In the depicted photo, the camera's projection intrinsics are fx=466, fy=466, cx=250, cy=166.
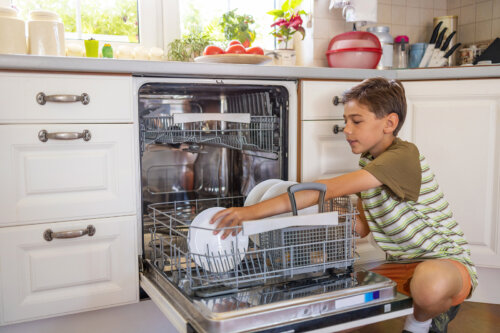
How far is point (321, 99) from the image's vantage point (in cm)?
164

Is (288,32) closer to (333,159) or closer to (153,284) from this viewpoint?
(333,159)

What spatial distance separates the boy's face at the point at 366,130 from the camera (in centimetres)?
141

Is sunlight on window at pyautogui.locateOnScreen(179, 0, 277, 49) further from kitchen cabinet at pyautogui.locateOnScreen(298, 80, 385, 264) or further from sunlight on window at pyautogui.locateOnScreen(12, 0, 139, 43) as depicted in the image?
kitchen cabinet at pyautogui.locateOnScreen(298, 80, 385, 264)

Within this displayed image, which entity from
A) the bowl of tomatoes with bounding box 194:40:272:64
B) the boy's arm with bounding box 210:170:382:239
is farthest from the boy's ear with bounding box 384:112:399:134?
the bowl of tomatoes with bounding box 194:40:272:64

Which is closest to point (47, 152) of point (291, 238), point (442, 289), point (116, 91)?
point (116, 91)

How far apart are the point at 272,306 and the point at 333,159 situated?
87 centimetres

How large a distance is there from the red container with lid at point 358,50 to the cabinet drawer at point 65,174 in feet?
3.43

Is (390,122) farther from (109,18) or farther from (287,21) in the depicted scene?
(109,18)

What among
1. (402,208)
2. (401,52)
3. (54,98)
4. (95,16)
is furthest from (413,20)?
(54,98)

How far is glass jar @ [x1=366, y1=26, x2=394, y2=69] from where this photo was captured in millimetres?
2279

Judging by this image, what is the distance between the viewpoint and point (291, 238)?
1.11 m

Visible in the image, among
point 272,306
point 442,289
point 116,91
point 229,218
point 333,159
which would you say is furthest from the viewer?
point 333,159

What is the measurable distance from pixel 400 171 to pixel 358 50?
83 centimetres

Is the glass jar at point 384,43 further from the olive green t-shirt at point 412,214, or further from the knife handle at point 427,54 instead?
the olive green t-shirt at point 412,214
